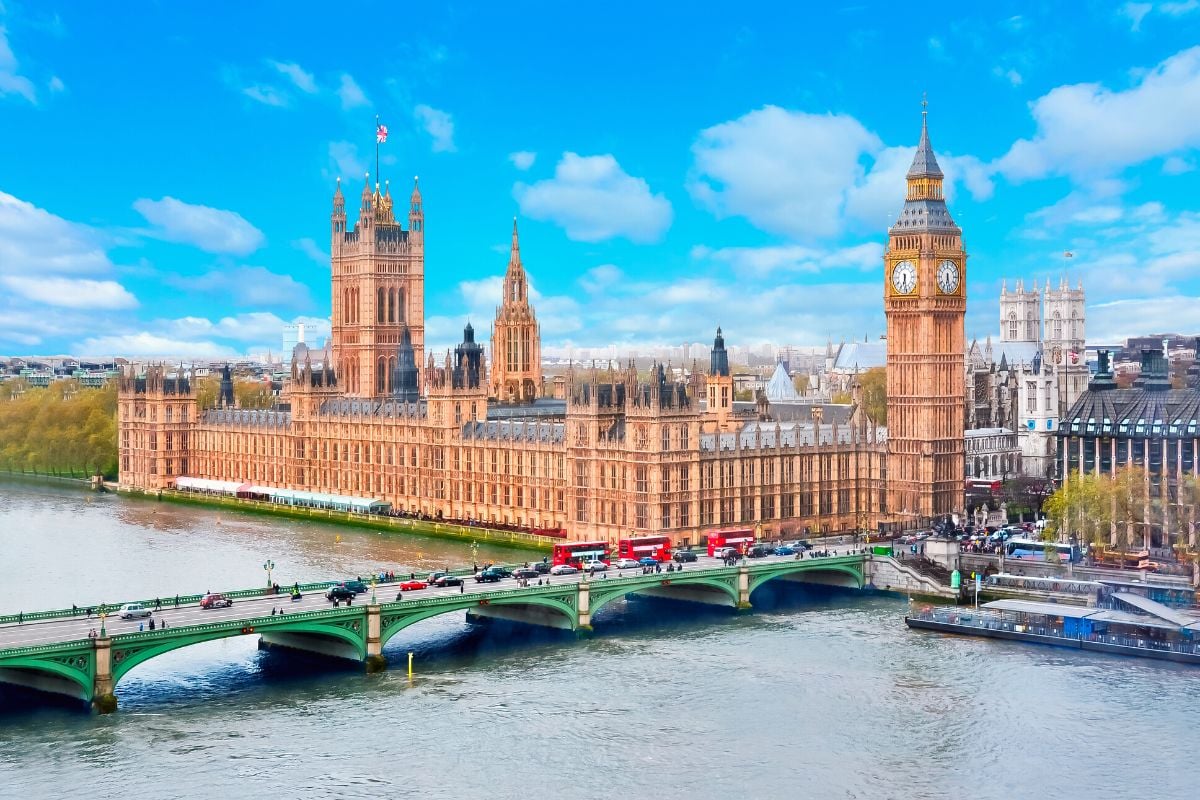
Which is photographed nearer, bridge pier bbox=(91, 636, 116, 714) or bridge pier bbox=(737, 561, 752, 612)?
bridge pier bbox=(91, 636, 116, 714)

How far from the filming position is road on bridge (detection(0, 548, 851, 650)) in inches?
2653

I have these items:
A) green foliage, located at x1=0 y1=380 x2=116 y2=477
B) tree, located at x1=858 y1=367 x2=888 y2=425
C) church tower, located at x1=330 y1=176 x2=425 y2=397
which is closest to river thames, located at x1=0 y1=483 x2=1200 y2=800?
church tower, located at x1=330 y1=176 x2=425 y2=397

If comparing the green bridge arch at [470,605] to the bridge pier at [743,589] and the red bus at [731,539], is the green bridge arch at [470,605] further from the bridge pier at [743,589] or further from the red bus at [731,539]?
the red bus at [731,539]

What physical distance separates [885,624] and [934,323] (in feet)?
101

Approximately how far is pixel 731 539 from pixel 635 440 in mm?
8536

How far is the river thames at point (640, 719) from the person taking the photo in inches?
2243

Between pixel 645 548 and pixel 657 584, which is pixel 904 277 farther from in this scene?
pixel 657 584

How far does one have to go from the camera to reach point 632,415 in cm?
10269

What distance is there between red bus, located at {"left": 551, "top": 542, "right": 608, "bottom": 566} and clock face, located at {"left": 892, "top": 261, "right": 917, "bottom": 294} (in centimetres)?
2786

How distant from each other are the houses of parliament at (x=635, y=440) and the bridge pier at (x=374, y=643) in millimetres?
31939

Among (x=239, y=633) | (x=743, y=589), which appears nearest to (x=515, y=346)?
(x=743, y=589)

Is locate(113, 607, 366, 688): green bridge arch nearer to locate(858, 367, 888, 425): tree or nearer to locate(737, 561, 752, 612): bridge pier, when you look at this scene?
locate(737, 561, 752, 612): bridge pier

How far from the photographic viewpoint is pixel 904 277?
10962cm

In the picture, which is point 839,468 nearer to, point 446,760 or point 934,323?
point 934,323
